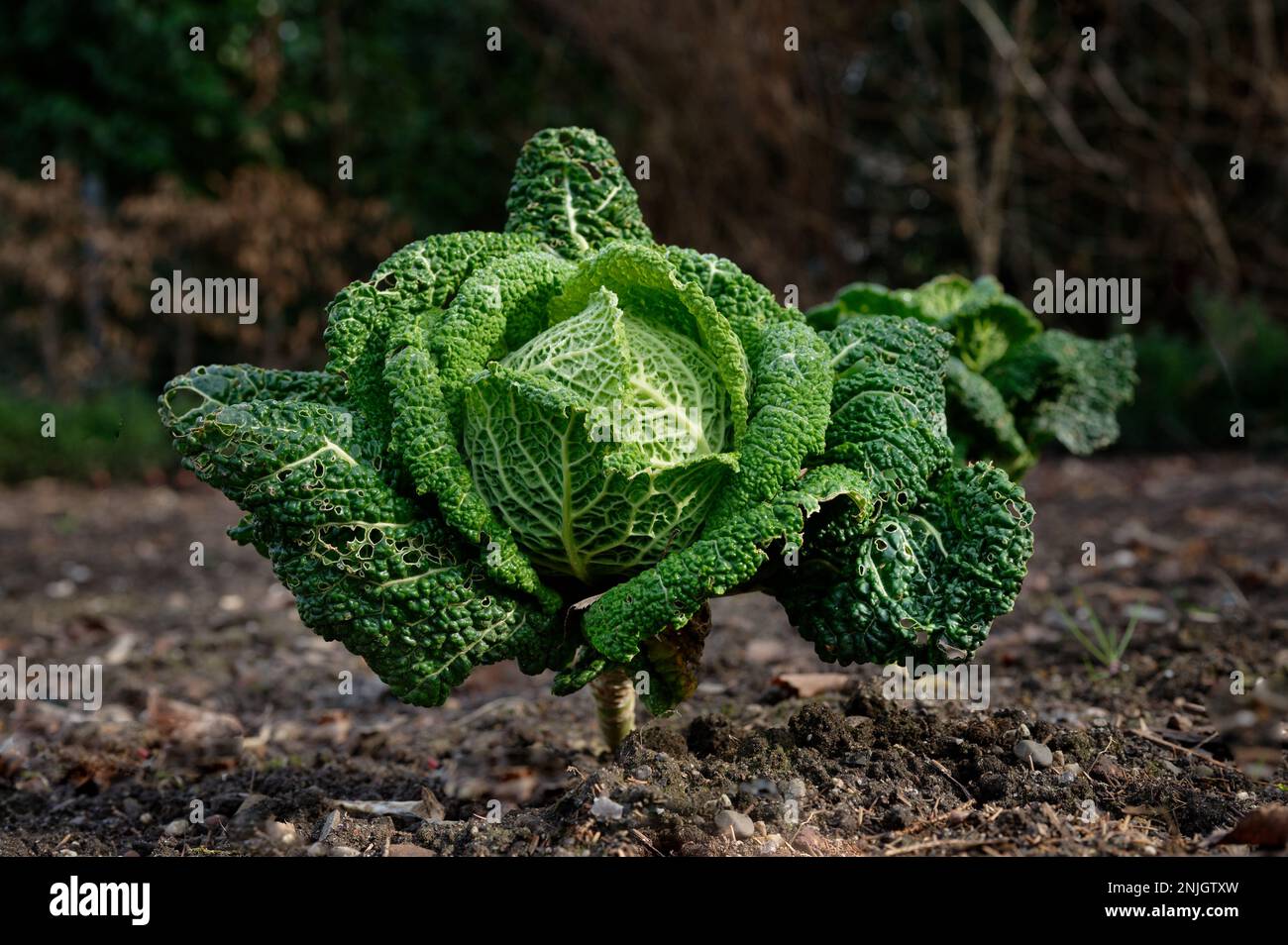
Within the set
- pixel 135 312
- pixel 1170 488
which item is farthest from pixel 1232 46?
pixel 135 312

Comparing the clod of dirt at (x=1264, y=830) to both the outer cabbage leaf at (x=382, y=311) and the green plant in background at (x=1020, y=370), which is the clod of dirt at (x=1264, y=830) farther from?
the outer cabbage leaf at (x=382, y=311)

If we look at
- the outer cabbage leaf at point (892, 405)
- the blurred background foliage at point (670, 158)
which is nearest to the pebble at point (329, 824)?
the outer cabbage leaf at point (892, 405)

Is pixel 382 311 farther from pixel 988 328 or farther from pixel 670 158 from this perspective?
pixel 670 158

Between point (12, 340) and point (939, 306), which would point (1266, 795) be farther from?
point (12, 340)

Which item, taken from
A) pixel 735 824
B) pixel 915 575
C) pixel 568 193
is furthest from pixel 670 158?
pixel 735 824

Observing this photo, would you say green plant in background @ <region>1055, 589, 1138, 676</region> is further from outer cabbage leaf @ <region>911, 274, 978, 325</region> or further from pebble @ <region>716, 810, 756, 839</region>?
pebble @ <region>716, 810, 756, 839</region>

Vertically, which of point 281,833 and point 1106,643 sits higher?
point 1106,643
